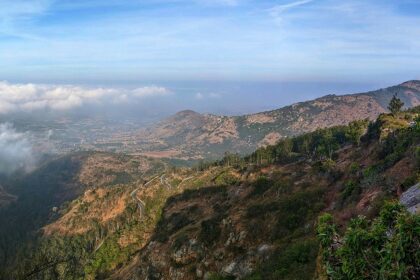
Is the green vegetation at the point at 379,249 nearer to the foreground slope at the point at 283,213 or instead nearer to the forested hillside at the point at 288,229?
the forested hillside at the point at 288,229

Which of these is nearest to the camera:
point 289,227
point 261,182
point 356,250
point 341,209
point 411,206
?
point 356,250

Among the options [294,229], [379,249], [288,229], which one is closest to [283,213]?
[288,229]

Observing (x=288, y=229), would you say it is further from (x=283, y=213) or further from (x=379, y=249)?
(x=379, y=249)

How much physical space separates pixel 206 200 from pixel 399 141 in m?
95.3

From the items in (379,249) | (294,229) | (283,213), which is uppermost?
(379,249)

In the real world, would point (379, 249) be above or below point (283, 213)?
above

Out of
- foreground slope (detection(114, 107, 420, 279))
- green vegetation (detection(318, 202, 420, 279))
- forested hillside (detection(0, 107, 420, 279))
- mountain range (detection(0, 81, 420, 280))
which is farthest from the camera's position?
foreground slope (detection(114, 107, 420, 279))

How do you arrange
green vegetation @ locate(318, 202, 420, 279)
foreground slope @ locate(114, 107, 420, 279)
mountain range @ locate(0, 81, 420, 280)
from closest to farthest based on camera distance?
green vegetation @ locate(318, 202, 420, 279) → mountain range @ locate(0, 81, 420, 280) → foreground slope @ locate(114, 107, 420, 279)

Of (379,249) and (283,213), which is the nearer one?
(379,249)

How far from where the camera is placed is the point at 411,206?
39344 millimetres

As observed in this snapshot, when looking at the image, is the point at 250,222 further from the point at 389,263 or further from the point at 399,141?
the point at 389,263

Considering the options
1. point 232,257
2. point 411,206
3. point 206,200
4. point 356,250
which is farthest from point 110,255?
point 356,250

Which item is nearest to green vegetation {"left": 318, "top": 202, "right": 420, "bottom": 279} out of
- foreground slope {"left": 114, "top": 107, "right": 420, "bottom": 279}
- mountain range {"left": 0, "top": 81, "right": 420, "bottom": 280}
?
mountain range {"left": 0, "top": 81, "right": 420, "bottom": 280}

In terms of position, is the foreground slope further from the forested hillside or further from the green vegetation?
the green vegetation
